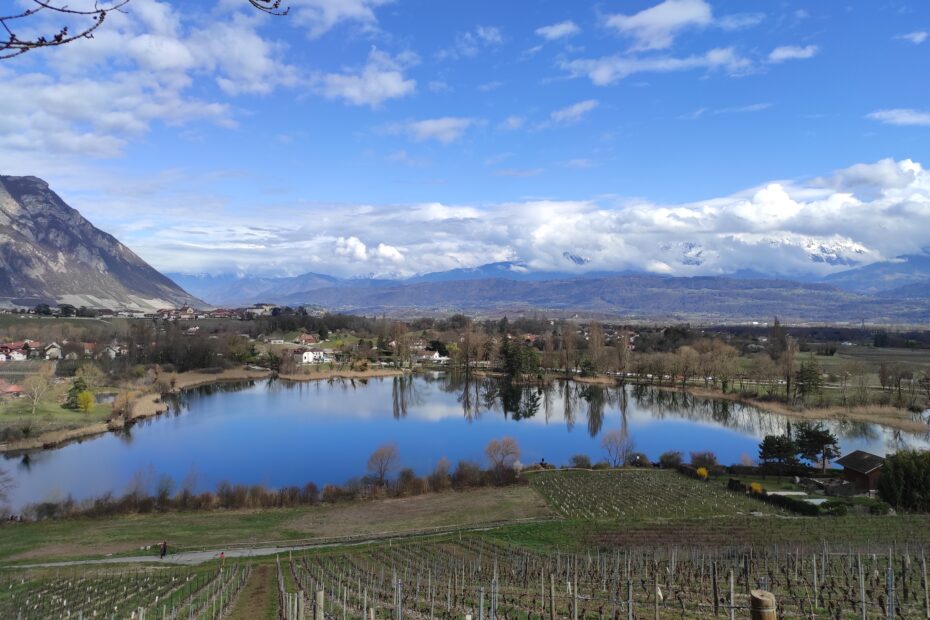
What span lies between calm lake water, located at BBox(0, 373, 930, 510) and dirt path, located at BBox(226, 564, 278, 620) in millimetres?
11940

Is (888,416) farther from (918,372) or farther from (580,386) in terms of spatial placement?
(580,386)

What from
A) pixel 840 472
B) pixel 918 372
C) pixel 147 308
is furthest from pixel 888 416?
pixel 147 308

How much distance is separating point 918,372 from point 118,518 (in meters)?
53.0

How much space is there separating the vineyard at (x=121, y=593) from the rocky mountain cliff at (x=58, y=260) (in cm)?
13746

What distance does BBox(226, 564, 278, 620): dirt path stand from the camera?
945 centimetres

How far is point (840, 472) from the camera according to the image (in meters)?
23.6

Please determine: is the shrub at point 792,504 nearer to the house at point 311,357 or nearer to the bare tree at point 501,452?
the bare tree at point 501,452

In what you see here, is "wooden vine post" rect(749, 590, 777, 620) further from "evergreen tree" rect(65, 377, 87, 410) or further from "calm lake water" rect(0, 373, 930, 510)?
"evergreen tree" rect(65, 377, 87, 410)

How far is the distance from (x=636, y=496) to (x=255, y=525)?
1216 cm

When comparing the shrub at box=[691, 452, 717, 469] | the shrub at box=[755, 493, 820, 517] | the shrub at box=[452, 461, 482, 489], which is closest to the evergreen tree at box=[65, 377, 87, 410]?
the shrub at box=[452, 461, 482, 489]

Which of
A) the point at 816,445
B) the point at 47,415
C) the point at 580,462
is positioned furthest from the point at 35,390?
the point at 816,445

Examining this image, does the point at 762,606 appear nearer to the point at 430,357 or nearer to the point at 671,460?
the point at 671,460

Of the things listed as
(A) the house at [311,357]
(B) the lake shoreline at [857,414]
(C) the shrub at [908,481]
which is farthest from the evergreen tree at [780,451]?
(A) the house at [311,357]

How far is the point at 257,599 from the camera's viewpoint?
10.6 metres
